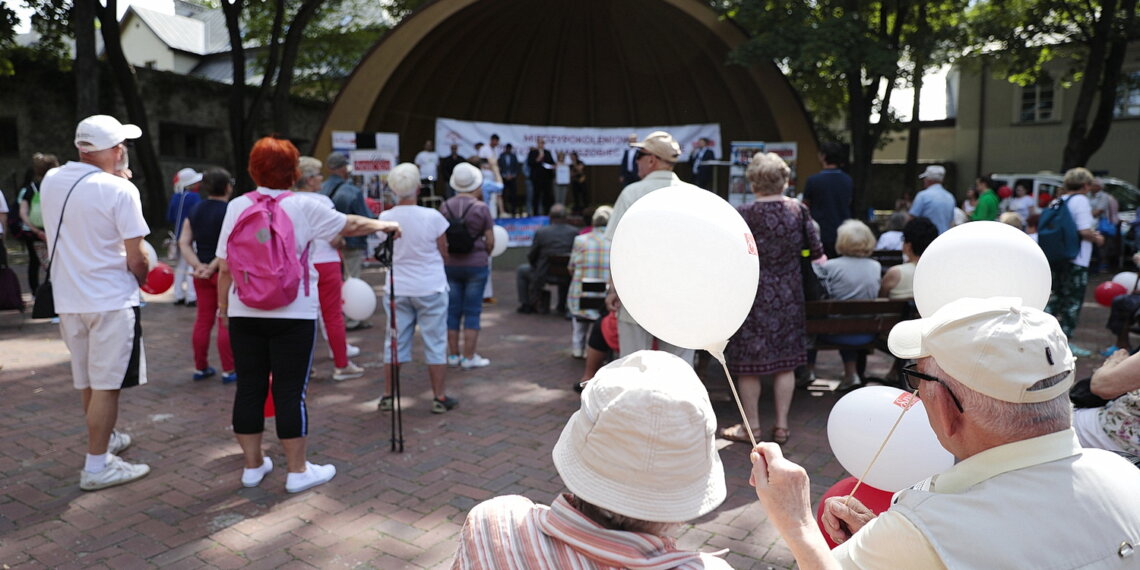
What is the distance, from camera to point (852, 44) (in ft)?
45.1

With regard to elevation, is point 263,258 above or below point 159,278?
above

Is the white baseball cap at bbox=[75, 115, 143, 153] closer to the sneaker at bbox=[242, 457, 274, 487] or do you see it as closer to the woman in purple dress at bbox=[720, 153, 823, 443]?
the sneaker at bbox=[242, 457, 274, 487]

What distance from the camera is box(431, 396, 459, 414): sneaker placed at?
5.36 m

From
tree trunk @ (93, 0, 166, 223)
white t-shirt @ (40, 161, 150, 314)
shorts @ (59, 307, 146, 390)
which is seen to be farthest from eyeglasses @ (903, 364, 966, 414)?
tree trunk @ (93, 0, 166, 223)

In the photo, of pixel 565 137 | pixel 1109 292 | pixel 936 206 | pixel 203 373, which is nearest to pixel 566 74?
pixel 565 137

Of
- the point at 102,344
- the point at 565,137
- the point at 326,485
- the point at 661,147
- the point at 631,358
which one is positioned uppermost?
the point at 565,137

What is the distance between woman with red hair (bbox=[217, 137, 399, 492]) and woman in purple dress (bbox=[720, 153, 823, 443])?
2363 mm

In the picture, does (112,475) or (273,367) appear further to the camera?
(112,475)

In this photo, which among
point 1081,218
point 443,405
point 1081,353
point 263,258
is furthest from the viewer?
point 1081,353

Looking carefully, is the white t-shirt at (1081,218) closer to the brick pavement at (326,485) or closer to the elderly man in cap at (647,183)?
the brick pavement at (326,485)

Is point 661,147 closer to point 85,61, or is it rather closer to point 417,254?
point 417,254

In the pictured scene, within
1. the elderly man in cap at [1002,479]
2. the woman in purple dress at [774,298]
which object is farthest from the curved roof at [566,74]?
the elderly man in cap at [1002,479]

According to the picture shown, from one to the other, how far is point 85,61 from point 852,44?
48.8ft

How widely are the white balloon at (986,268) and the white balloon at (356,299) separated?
5745mm
